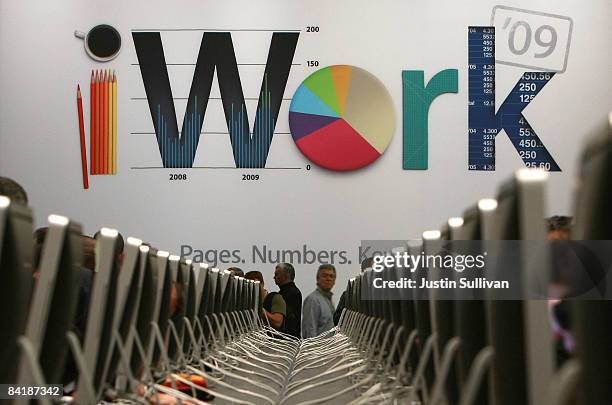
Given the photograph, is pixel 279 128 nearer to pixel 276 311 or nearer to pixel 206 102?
pixel 206 102

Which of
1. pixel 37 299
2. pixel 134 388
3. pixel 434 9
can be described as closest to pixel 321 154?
pixel 434 9

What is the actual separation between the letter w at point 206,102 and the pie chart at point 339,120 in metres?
0.35

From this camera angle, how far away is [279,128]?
11758 millimetres

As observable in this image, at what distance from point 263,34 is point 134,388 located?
9.54 metres

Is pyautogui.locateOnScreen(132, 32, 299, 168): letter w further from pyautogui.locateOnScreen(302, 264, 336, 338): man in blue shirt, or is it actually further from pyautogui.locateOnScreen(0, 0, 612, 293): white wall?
pyautogui.locateOnScreen(302, 264, 336, 338): man in blue shirt

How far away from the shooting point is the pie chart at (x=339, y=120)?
460 inches

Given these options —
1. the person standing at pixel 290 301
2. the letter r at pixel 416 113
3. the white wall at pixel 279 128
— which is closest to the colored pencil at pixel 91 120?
the white wall at pixel 279 128

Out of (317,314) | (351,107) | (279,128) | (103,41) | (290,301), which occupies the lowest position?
(317,314)

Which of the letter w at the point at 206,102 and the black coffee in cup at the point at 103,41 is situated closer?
the letter w at the point at 206,102

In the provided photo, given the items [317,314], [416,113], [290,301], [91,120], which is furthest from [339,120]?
[91,120]

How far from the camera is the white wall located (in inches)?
462

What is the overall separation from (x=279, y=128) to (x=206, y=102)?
3.15ft

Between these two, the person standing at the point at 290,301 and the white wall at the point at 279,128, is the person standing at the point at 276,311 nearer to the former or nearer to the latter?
the person standing at the point at 290,301

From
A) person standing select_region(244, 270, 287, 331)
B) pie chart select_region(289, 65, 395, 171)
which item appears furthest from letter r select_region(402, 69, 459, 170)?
person standing select_region(244, 270, 287, 331)
